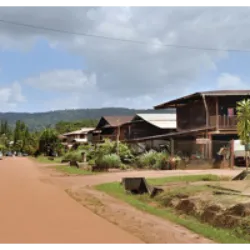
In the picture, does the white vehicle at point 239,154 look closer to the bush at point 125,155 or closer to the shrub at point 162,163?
the shrub at point 162,163

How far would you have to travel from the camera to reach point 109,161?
30125 mm

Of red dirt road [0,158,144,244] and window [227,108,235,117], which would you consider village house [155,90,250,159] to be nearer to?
window [227,108,235,117]

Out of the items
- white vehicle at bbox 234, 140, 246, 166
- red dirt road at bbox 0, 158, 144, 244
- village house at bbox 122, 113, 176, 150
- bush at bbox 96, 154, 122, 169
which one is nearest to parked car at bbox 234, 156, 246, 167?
white vehicle at bbox 234, 140, 246, 166

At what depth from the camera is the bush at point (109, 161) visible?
2954cm

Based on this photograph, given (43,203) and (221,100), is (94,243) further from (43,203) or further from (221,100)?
(221,100)

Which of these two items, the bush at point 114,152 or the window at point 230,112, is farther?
the window at point 230,112

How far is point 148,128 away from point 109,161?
20.9 metres

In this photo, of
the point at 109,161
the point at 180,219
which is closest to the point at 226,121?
the point at 109,161

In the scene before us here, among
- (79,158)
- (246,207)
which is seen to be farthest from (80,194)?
(79,158)

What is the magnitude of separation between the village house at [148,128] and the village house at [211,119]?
6.66 meters

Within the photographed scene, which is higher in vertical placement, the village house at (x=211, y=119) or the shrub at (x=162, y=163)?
the village house at (x=211, y=119)

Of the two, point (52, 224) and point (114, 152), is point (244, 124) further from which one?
point (52, 224)

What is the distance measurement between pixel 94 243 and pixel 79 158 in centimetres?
3306

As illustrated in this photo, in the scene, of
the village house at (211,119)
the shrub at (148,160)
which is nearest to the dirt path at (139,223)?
the shrub at (148,160)
